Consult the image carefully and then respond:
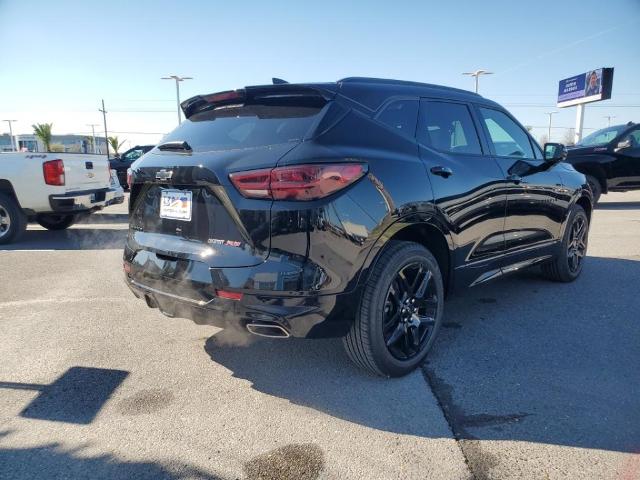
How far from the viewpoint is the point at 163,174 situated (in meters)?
2.83

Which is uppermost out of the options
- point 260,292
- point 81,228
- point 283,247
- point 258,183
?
point 258,183

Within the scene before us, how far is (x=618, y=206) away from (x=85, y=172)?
1266cm

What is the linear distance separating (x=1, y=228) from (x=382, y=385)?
743cm

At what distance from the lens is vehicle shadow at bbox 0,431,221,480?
2.13 meters

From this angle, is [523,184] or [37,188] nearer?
[523,184]

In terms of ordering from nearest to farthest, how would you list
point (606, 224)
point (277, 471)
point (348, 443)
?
point (277, 471) → point (348, 443) → point (606, 224)

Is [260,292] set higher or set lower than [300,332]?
higher

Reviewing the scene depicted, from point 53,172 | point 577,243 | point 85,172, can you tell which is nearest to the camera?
point 577,243

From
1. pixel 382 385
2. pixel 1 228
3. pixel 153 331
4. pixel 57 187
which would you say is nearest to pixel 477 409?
pixel 382 385

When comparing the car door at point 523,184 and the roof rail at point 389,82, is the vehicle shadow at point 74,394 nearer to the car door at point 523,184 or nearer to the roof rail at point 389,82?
the roof rail at point 389,82

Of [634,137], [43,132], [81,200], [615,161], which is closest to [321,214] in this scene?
[81,200]

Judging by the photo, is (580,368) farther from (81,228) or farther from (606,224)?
(81,228)

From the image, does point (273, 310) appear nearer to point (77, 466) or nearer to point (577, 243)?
point (77, 466)

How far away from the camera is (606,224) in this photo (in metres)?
9.05
